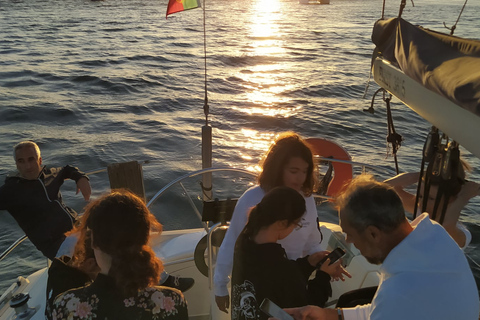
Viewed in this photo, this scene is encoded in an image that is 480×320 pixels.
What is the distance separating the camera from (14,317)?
2.80 m

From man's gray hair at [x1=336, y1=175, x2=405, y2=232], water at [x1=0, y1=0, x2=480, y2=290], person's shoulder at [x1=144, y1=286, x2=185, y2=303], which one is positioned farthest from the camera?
water at [x1=0, y1=0, x2=480, y2=290]

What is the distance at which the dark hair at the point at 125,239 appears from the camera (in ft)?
5.32

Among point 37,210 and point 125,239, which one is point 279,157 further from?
point 37,210

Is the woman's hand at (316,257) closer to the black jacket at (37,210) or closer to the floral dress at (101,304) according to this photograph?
the floral dress at (101,304)

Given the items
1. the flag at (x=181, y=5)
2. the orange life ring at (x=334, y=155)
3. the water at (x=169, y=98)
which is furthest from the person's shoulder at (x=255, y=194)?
the flag at (x=181, y=5)

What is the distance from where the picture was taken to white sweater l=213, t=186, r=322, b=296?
7.41 ft

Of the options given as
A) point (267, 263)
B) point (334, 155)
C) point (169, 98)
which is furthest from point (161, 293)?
point (169, 98)

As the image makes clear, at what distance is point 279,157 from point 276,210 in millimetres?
585

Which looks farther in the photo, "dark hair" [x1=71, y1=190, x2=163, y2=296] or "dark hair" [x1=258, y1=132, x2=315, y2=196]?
"dark hair" [x1=258, y1=132, x2=315, y2=196]

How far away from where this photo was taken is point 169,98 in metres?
14.5

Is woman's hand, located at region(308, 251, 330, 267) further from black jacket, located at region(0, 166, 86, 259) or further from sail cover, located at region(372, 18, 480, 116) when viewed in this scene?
black jacket, located at region(0, 166, 86, 259)

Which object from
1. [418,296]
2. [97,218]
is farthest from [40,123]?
[418,296]

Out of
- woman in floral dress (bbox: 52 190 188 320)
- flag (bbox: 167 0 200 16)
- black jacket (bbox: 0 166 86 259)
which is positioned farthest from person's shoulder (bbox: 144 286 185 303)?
flag (bbox: 167 0 200 16)

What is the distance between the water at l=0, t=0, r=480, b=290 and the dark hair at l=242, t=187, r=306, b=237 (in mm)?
2496
